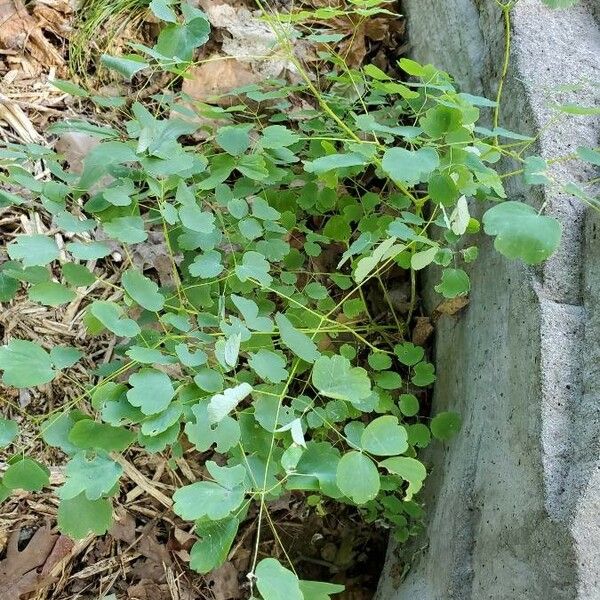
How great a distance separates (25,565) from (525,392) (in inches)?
42.1

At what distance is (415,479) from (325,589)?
208mm

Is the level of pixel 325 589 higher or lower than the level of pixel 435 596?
higher

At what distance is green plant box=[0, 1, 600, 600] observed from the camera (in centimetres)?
100

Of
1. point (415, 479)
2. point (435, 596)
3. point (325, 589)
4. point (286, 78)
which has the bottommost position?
point (435, 596)

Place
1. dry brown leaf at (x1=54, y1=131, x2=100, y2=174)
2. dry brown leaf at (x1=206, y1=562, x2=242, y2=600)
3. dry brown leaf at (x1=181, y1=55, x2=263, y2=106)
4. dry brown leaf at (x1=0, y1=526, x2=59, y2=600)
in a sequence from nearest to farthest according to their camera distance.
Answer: dry brown leaf at (x1=0, y1=526, x2=59, y2=600), dry brown leaf at (x1=206, y1=562, x2=242, y2=600), dry brown leaf at (x1=54, y1=131, x2=100, y2=174), dry brown leaf at (x1=181, y1=55, x2=263, y2=106)

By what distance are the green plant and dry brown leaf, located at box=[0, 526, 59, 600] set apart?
0.21 meters

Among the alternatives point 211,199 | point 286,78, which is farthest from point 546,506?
point 286,78

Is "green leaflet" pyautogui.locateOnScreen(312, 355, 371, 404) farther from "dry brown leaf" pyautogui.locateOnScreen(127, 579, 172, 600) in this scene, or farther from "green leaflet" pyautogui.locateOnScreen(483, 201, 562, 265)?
"dry brown leaf" pyautogui.locateOnScreen(127, 579, 172, 600)

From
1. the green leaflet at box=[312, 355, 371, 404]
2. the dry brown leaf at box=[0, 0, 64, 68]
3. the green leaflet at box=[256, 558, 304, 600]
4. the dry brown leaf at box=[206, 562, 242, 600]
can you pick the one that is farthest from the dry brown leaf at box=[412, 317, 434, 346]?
the dry brown leaf at box=[0, 0, 64, 68]

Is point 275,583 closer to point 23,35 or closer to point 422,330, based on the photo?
point 422,330

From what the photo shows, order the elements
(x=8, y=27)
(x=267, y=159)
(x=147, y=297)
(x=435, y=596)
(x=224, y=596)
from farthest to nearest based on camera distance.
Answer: (x=8, y=27) → (x=224, y=596) → (x=267, y=159) → (x=435, y=596) → (x=147, y=297)

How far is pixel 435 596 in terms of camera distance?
1250mm

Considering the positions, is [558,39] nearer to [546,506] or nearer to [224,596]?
[546,506]

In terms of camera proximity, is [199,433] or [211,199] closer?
[199,433]
